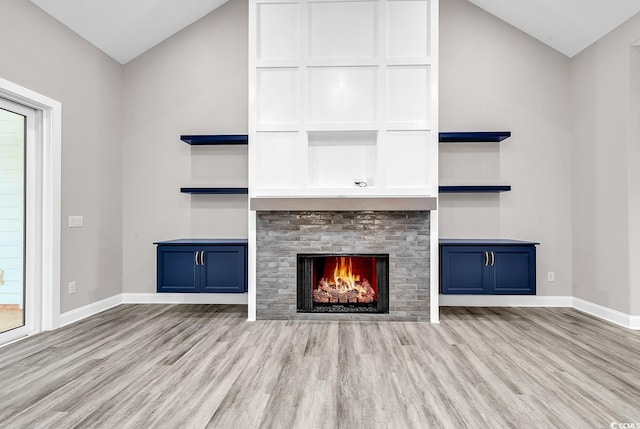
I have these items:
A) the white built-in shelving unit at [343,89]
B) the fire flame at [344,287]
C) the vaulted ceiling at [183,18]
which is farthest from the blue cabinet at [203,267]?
the vaulted ceiling at [183,18]

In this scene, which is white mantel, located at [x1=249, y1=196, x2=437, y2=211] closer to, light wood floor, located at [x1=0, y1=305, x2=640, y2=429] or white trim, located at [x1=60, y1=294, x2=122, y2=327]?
light wood floor, located at [x1=0, y1=305, x2=640, y2=429]

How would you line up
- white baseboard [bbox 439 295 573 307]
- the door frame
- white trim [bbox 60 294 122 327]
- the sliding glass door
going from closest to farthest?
the sliding glass door
the door frame
white trim [bbox 60 294 122 327]
white baseboard [bbox 439 295 573 307]

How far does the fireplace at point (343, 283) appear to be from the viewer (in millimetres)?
4156

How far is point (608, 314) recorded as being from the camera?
4.02 metres

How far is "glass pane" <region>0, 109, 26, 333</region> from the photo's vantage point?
11.1 ft

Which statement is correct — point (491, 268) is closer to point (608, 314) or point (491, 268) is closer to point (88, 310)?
point (608, 314)

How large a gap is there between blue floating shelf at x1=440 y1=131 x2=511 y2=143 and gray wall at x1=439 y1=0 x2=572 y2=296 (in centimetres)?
16

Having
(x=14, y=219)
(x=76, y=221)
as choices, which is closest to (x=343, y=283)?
(x=76, y=221)

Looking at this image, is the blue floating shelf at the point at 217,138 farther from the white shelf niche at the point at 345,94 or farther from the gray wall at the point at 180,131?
the white shelf niche at the point at 345,94

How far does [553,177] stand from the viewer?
187 inches

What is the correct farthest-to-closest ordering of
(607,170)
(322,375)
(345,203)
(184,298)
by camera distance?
(184,298) → (607,170) → (345,203) → (322,375)

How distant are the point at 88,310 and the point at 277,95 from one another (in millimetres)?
3180

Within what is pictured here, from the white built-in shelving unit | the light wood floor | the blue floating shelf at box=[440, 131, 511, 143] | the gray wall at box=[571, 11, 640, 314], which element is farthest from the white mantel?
the gray wall at box=[571, 11, 640, 314]

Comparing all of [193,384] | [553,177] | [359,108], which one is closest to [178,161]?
[359,108]
